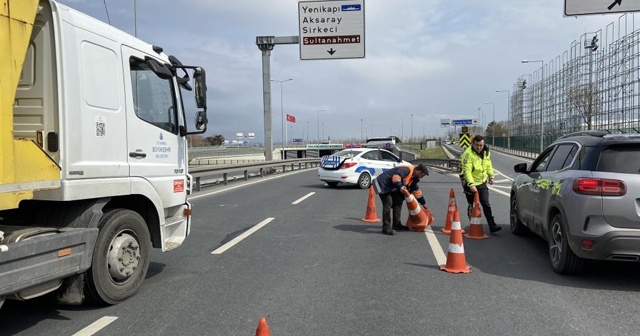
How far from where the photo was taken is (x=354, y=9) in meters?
21.5

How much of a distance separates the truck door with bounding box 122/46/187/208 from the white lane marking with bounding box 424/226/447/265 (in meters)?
3.51

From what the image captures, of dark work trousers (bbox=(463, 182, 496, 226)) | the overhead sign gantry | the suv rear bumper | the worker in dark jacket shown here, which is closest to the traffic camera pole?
the overhead sign gantry

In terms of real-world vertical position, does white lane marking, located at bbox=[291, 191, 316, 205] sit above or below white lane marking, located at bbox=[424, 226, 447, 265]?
above

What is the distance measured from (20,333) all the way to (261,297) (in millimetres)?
2132

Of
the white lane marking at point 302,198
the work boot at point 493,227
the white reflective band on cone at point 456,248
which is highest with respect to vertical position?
the white reflective band on cone at point 456,248

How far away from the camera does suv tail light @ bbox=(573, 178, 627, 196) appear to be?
16.7 feet

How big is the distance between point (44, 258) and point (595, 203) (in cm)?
Answer: 528

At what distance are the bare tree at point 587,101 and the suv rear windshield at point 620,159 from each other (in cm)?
4504

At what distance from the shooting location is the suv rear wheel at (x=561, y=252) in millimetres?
5605

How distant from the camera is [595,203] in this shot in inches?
204

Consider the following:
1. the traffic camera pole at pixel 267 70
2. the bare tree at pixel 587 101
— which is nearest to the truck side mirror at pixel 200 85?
the traffic camera pole at pixel 267 70

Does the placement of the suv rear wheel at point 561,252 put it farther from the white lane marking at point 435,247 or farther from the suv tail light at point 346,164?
the suv tail light at point 346,164

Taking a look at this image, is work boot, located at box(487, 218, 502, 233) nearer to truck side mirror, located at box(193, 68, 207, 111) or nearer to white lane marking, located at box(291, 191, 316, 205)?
truck side mirror, located at box(193, 68, 207, 111)

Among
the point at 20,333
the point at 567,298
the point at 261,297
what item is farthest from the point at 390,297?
the point at 20,333
